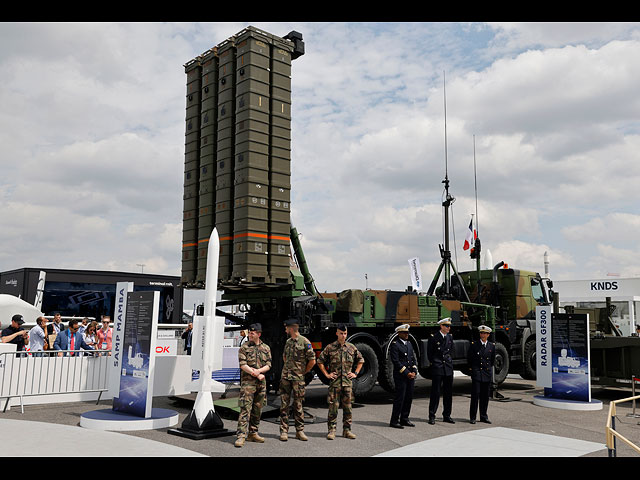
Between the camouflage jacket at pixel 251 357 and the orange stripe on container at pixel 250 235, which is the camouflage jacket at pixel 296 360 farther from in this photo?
the orange stripe on container at pixel 250 235

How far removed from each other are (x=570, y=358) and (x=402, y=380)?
14.7ft

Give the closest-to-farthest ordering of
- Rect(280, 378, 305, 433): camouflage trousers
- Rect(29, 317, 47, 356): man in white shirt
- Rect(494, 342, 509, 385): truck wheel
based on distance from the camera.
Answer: Rect(280, 378, 305, 433): camouflage trousers < Rect(29, 317, 47, 356): man in white shirt < Rect(494, 342, 509, 385): truck wheel

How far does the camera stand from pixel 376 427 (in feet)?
28.7

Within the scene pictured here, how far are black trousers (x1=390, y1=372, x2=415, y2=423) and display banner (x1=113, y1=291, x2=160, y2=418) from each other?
3613 millimetres

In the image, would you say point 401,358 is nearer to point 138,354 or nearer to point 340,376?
point 340,376

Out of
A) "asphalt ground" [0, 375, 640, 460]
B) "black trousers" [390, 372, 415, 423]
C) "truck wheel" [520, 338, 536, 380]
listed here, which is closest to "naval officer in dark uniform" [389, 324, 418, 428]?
"black trousers" [390, 372, 415, 423]

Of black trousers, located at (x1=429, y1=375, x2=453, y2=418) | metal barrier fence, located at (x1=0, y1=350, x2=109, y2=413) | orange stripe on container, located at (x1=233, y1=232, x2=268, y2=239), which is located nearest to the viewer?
black trousers, located at (x1=429, y1=375, x2=453, y2=418)

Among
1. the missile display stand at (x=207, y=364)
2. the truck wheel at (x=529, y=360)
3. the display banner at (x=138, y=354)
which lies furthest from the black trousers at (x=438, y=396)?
the truck wheel at (x=529, y=360)

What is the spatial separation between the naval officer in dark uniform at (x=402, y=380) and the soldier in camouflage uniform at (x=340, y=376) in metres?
0.82

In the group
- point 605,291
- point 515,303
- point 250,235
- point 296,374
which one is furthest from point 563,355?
point 605,291

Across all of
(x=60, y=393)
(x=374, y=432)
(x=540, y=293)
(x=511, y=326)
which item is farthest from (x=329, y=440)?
(x=540, y=293)

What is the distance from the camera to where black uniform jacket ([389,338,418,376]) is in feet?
29.1

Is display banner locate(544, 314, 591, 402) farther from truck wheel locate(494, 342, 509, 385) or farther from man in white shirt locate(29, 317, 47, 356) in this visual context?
man in white shirt locate(29, 317, 47, 356)

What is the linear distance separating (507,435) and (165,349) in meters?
12.6
